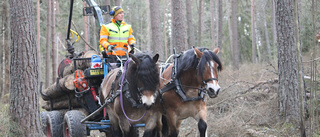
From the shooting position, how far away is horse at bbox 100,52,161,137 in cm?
499

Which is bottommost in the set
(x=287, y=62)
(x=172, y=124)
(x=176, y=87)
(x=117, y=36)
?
(x=172, y=124)

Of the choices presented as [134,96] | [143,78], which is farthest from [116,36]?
[143,78]

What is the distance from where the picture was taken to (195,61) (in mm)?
5781

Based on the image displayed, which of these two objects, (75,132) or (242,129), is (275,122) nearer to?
(242,129)

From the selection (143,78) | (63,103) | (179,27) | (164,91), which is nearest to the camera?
(143,78)

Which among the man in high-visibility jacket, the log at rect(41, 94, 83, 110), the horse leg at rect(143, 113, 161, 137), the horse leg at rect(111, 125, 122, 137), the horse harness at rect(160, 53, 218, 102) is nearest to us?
the horse leg at rect(143, 113, 161, 137)

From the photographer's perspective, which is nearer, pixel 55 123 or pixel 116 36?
pixel 116 36

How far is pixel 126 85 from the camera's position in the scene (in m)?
5.60

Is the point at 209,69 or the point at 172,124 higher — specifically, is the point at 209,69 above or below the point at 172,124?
above

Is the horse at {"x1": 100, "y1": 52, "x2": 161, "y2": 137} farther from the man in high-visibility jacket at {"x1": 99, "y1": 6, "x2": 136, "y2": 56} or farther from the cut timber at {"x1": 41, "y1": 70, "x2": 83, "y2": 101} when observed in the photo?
the cut timber at {"x1": 41, "y1": 70, "x2": 83, "y2": 101}

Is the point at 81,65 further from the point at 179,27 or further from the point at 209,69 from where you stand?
the point at 209,69

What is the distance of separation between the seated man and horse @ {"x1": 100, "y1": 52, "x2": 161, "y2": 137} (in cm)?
63

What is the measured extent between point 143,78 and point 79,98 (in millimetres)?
2888

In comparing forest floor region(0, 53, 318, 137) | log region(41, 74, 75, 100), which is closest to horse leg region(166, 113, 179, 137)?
forest floor region(0, 53, 318, 137)
